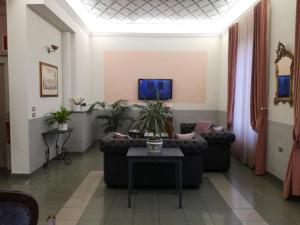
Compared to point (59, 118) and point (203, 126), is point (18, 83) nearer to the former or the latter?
point (59, 118)

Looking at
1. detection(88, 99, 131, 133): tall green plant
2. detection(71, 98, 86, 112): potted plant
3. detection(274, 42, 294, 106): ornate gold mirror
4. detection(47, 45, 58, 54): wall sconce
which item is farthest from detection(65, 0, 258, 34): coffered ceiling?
detection(88, 99, 131, 133): tall green plant

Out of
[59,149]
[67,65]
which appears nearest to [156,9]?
[67,65]

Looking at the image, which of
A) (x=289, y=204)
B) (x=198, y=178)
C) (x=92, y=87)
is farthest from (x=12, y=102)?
(x=289, y=204)

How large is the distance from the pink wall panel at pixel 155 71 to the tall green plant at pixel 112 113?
272 mm

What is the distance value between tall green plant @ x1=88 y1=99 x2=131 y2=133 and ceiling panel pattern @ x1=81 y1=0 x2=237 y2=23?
2.55 metres

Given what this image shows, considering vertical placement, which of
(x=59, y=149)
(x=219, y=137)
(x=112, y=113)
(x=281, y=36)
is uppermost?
(x=281, y=36)

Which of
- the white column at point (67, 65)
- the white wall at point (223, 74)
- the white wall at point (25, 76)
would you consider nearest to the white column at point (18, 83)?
the white wall at point (25, 76)

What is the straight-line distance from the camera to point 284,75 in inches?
175

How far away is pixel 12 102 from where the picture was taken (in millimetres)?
4691

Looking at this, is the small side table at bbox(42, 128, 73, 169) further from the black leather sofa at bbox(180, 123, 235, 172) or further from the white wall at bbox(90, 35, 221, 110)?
the black leather sofa at bbox(180, 123, 235, 172)

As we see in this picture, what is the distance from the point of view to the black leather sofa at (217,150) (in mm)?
5238

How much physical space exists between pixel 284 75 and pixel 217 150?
72.4 inches

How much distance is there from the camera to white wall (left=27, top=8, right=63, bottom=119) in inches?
190

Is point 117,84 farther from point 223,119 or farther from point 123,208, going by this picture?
point 123,208
